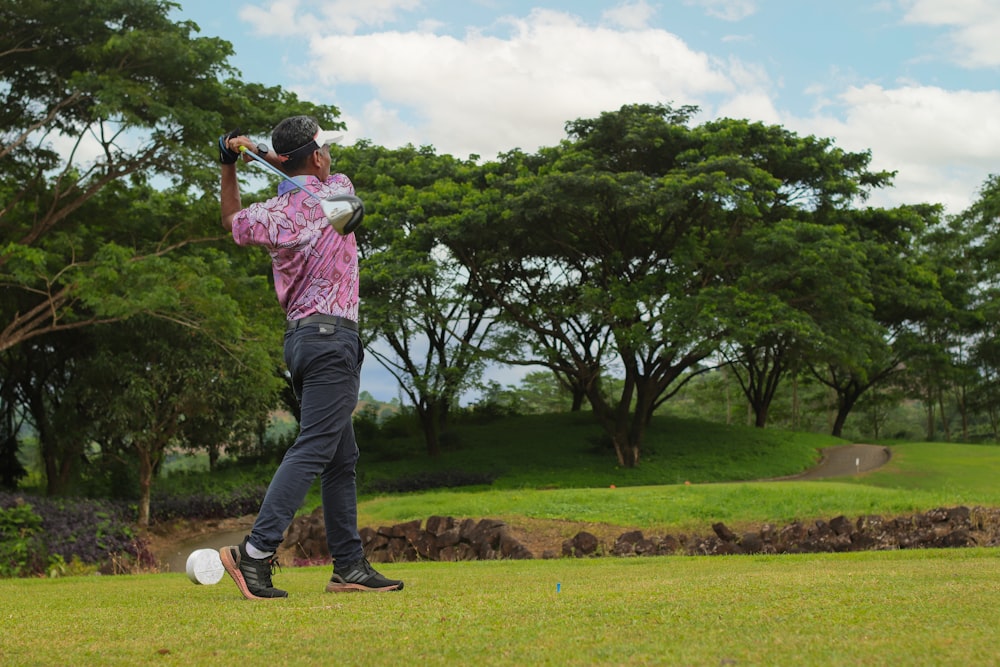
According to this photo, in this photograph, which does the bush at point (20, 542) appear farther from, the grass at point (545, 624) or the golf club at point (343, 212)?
the golf club at point (343, 212)

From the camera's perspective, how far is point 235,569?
460 cm

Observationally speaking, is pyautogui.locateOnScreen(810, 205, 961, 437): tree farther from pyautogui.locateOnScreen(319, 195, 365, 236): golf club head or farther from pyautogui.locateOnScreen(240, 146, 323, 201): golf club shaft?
pyautogui.locateOnScreen(319, 195, 365, 236): golf club head

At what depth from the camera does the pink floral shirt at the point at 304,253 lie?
15.9 feet

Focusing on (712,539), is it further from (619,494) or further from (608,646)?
(608,646)

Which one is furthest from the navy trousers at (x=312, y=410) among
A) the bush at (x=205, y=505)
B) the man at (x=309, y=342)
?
the bush at (x=205, y=505)

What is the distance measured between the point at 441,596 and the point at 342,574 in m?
0.70

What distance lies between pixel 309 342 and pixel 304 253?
45cm

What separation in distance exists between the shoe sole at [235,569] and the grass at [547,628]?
0.06 m

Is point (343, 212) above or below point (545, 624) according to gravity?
above

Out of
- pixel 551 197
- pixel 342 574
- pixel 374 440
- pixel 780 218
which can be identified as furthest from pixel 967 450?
pixel 342 574

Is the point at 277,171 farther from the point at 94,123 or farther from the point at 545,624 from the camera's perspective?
the point at 94,123

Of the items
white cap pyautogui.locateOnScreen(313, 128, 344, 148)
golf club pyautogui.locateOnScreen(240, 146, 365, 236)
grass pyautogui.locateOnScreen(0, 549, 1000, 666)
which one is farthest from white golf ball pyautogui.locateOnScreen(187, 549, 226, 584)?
white cap pyautogui.locateOnScreen(313, 128, 344, 148)

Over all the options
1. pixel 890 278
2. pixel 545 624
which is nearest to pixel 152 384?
pixel 545 624

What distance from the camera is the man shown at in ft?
15.4
